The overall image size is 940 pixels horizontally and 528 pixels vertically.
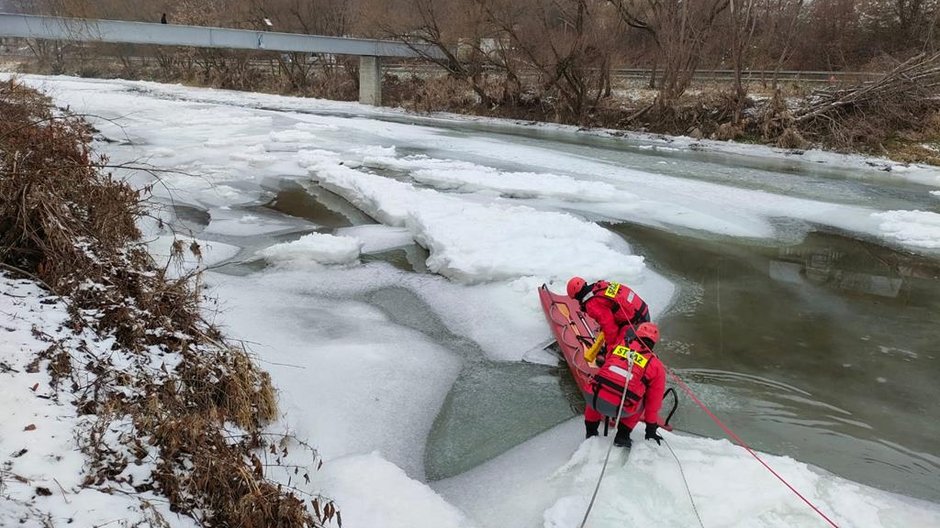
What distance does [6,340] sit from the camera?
3.56 m

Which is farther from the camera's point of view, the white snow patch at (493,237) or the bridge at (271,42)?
the bridge at (271,42)

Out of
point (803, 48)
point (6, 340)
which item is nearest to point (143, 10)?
point (803, 48)

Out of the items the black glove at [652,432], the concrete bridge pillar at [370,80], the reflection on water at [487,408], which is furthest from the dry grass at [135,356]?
the concrete bridge pillar at [370,80]

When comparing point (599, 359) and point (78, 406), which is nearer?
point (78, 406)

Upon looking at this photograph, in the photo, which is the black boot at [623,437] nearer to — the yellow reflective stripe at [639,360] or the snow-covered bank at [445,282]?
the snow-covered bank at [445,282]

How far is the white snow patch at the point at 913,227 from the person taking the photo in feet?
33.8

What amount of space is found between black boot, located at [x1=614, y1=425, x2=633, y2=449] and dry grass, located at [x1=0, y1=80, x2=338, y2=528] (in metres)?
2.05

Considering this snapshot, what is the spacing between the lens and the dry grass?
309 centimetres

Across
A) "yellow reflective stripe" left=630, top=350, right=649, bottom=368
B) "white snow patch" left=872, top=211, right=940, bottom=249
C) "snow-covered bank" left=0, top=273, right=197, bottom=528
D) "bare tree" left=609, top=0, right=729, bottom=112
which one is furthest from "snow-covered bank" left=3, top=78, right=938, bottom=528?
"bare tree" left=609, top=0, right=729, bottom=112

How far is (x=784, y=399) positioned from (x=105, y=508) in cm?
509

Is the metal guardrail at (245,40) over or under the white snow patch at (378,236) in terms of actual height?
over

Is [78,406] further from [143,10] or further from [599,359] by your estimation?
[143,10]

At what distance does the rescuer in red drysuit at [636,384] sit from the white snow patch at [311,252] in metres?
4.80

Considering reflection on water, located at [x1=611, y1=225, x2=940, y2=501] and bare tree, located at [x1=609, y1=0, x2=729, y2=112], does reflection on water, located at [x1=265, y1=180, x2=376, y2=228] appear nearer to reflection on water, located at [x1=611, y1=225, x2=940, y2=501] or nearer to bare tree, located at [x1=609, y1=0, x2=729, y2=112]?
reflection on water, located at [x1=611, y1=225, x2=940, y2=501]
